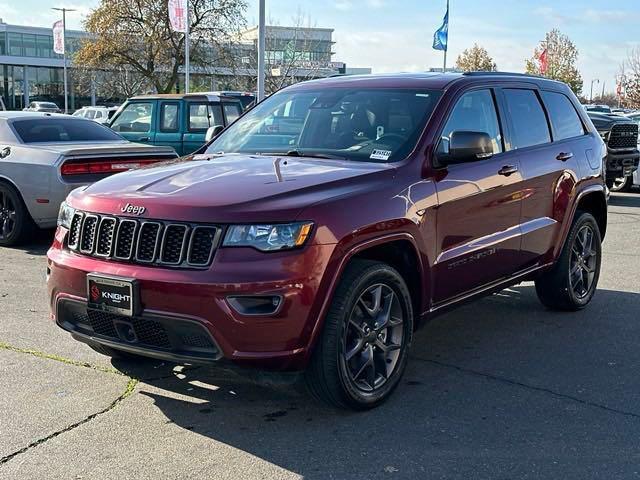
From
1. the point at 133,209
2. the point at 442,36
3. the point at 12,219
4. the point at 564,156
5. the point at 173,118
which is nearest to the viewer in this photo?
the point at 133,209

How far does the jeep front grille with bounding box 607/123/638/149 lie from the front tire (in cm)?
1141

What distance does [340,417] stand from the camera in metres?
4.19

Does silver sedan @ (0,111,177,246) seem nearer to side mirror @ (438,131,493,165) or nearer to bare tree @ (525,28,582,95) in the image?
side mirror @ (438,131,493,165)

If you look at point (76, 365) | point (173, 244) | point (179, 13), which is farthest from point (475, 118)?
point (179, 13)

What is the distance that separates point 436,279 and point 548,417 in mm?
1009

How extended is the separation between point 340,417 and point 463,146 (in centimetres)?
175

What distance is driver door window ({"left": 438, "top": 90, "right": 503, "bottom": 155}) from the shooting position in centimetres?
496

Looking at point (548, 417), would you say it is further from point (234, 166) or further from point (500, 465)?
point (234, 166)

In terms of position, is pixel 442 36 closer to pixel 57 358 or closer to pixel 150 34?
pixel 150 34

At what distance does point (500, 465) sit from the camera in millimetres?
3643

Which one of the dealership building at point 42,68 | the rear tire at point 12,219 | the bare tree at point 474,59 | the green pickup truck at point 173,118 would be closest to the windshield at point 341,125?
the rear tire at point 12,219

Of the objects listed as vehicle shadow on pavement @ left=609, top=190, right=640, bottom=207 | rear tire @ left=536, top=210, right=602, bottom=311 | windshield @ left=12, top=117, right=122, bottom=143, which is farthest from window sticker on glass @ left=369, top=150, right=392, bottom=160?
vehicle shadow on pavement @ left=609, top=190, right=640, bottom=207

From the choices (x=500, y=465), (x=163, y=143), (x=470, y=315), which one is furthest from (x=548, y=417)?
(x=163, y=143)

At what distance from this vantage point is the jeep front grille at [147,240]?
3.74m
